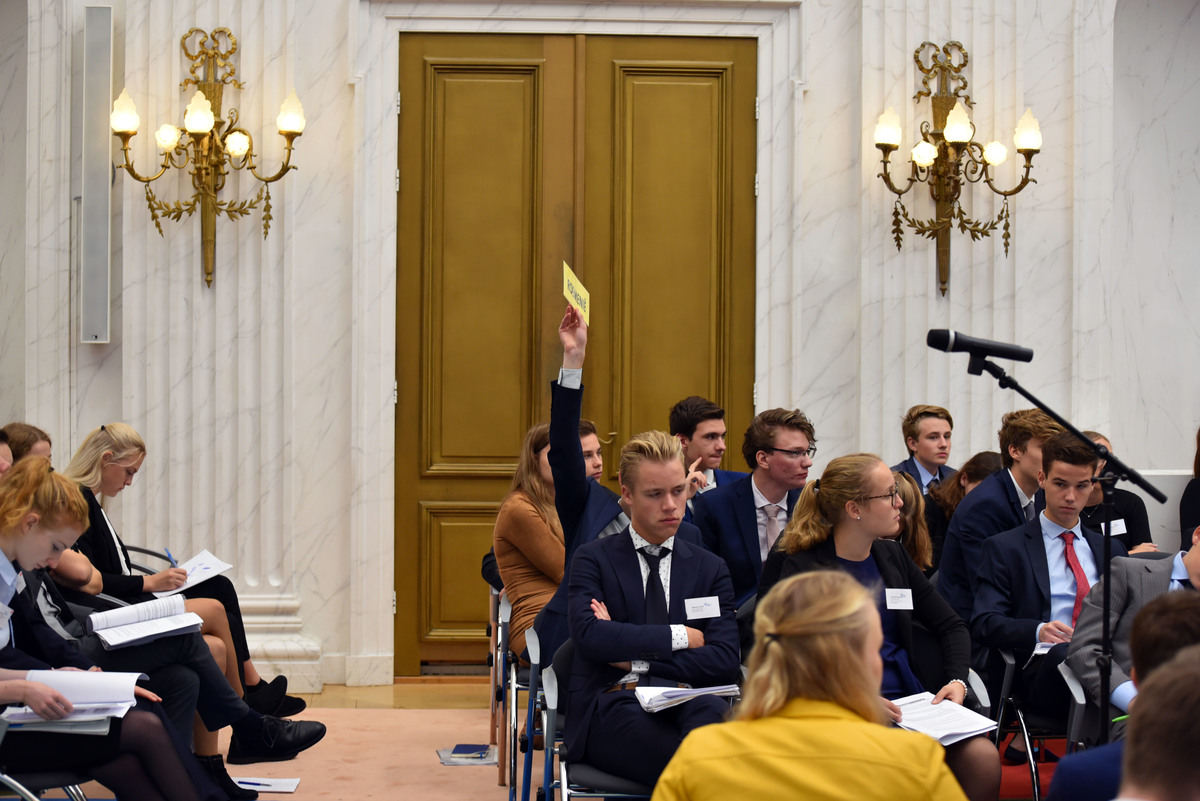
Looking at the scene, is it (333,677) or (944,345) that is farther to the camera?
(333,677)

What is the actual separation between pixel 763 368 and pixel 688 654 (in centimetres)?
328

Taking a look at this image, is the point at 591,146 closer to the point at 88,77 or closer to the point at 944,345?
the point at 88,77

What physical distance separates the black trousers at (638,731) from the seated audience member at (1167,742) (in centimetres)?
174

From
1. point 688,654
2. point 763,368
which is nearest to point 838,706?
point 688,654

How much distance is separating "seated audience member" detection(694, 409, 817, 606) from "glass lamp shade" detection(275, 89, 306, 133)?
113 inches

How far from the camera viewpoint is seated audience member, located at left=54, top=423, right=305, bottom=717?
15.1 ft

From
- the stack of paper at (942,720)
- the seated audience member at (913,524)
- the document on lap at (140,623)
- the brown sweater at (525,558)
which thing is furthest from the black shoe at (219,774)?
the seated audience member at (913,524)

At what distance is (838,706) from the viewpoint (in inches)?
71.7

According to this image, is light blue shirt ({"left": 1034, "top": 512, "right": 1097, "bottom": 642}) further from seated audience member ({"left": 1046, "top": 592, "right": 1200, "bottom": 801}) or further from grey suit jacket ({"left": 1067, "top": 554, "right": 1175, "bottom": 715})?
seated audience member ({"left": 1046, "top": 592, "right": 1200, "bottom": 801})

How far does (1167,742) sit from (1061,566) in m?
2.66

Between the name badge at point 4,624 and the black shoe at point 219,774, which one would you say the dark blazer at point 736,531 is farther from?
the name badge at point 4,624

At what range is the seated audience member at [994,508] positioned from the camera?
4305mm

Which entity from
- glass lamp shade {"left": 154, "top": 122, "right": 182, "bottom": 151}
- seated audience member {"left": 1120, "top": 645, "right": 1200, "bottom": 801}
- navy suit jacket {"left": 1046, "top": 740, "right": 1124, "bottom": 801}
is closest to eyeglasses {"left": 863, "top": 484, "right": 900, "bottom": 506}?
navy suit jacket {"left": 1046, "top": 740, "right": 1124, "bottom": 801}

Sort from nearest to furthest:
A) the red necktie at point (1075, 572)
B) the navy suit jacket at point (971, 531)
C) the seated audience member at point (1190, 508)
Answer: the red necktie at point (1075, 572) → the navy suit jacket at point (971, 531) → the seated audience member at point (1190, 508)
